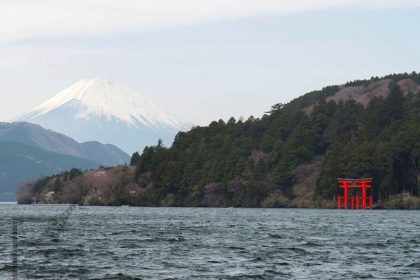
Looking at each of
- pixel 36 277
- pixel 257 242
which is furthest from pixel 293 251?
pixel 36 277

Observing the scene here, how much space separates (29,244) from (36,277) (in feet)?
82.0

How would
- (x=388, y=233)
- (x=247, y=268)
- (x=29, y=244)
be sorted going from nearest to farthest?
(x=247, y=268)
(x=29, y=244)
(x=388, y=233)

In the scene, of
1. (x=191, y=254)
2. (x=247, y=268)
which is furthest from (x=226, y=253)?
(x=247, y=268)

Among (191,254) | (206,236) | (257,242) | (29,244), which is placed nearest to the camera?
(191,254)

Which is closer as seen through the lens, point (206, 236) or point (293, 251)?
point (293, 251)

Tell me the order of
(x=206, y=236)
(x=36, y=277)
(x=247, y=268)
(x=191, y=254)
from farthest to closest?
(x=206, y=236), (x=191, y=254), (x=247, y=268), (x=36, y=277)

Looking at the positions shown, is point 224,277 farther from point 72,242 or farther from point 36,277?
point 72,242

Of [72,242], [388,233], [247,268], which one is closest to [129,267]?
[247,268]

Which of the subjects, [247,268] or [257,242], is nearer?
[247,268]

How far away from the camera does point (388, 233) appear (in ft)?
323

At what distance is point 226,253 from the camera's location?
69.2m

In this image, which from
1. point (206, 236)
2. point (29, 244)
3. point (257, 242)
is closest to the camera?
point (29, 244)

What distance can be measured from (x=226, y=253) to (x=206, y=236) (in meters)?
21.4

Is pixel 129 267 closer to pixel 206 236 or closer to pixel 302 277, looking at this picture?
pixel 302 277
